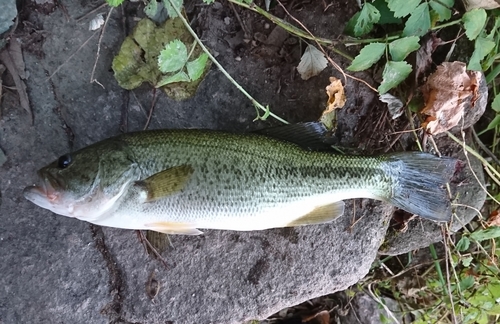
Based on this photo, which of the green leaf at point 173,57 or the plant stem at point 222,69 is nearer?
the green leaf at point 173,57

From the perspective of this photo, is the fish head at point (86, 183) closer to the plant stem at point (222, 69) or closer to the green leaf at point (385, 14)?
the plant stem at point (222, 69)

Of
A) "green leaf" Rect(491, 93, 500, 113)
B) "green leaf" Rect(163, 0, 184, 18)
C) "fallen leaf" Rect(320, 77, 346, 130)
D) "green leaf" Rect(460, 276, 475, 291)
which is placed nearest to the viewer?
"green leaf" Rect(163, 0, 184, 18)

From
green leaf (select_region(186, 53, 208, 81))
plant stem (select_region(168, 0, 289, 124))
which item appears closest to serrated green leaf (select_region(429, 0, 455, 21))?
plant stem (select_region(168, 0, 289, 124))

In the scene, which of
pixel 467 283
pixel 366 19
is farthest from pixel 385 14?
pixel 467 283

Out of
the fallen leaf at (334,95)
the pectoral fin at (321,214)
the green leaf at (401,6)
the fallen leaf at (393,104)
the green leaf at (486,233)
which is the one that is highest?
the green leaf at (401,6)

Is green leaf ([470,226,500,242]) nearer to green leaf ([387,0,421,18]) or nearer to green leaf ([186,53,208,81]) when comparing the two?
green leaf ([387,0,421,18])

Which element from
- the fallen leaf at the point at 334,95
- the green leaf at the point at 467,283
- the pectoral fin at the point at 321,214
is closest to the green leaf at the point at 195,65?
the fallen leaf at the point at 334,95

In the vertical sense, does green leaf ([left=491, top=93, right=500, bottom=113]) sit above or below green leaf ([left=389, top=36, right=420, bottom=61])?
below
